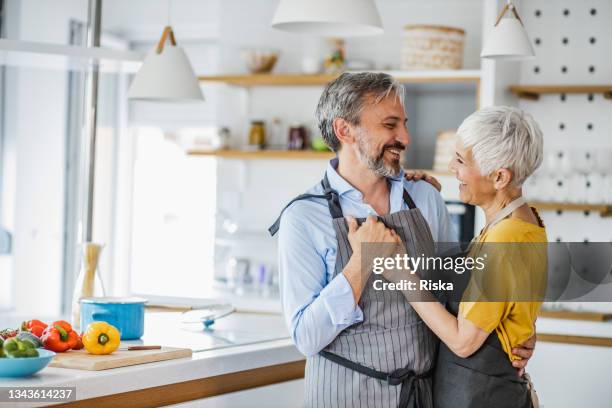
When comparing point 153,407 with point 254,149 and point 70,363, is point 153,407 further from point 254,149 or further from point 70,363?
point 254,149

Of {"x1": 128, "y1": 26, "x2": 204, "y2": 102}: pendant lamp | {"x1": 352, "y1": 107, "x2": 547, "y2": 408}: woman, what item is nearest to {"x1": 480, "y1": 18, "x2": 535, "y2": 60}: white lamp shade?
{"x1": 128, "y1": 26, "x2": 204, "y2": 102}: pendant lamp

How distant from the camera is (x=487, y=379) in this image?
217cm

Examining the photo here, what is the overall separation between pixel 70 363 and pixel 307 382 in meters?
0.66

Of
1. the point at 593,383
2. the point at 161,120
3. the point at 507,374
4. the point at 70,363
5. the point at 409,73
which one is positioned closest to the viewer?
the point at 507,374

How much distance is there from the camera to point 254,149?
5.73 meters

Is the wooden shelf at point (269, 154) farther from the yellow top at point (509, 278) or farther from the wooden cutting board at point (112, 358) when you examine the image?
the yellow top at point (509, 278)

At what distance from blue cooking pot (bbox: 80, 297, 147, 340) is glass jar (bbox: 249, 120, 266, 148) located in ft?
9.52

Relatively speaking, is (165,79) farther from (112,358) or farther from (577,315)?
(577,315)

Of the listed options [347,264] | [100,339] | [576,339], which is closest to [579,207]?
[576,339]

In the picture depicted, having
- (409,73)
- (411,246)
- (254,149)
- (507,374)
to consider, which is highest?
(409,73)

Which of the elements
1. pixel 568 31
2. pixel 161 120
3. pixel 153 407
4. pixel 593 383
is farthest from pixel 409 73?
pixel 153 407

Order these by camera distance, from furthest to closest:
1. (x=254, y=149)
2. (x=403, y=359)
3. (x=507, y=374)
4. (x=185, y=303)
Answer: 1. (x=254, y=149)
2. (x=185, y=303)
3. (x=403, y=359)
4. (x=507, y=374)

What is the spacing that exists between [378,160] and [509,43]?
5.90ft

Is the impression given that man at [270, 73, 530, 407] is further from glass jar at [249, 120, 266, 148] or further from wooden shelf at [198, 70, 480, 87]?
glass jar at [249, 120, 266, 148]
